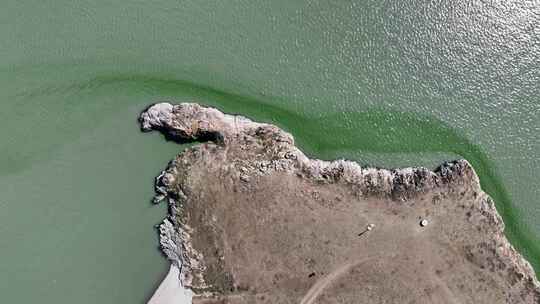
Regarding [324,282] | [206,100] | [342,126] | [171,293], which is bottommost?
[171,293]

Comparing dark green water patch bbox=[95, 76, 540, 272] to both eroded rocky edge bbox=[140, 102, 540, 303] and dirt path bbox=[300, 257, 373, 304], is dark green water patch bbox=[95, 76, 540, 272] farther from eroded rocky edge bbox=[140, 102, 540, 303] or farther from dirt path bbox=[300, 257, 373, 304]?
dirt path bbox=[300, 257, 373, 304]

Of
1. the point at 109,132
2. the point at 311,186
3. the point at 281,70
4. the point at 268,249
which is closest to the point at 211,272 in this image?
the point at 268,249

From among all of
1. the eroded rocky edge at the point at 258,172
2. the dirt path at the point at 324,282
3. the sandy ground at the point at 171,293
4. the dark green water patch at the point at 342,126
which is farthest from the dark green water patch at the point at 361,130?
the sandy ground at the point at 171,293

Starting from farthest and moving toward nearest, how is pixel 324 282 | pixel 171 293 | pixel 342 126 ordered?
1. pixel 342 126
2. pixel 171 293
3. pixel 324 282

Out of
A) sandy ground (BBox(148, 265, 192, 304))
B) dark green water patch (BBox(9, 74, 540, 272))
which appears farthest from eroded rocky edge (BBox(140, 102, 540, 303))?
dark green water patch (BBox(9, 74, 540, 272))

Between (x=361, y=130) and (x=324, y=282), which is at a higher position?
(x=361, y=130)

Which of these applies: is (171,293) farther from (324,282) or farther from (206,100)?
(206,100)

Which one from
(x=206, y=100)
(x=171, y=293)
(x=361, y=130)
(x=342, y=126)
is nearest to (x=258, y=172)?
(x=206, y=100)
